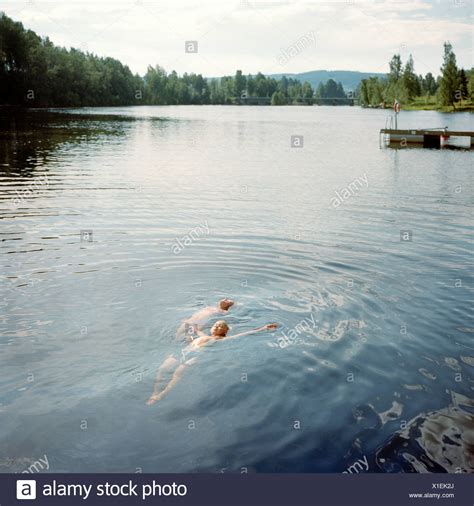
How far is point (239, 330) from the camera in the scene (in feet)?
43.8

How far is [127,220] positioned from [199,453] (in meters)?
18.2

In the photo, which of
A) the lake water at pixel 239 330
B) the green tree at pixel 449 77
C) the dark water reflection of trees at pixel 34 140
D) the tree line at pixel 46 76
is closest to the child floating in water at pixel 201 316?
the lake water at pixel 239 330

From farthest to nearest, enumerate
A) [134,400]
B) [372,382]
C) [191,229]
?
[191,229], [372,382], [134,400]

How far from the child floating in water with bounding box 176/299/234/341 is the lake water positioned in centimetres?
23

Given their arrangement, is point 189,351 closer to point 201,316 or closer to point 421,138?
point 201,316

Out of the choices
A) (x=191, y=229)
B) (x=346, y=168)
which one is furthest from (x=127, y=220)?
(x=346, y=168)

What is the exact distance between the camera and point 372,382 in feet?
35.9

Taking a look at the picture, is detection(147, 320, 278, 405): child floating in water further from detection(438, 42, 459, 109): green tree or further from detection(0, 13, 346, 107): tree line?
detection(438, 42, 459, 109): green tree

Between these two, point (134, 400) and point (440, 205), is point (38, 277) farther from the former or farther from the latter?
point (440, 205)

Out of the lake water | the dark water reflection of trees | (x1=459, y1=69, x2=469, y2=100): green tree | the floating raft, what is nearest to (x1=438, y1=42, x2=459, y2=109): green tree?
(x1=459, y1=69, x2=469, y2=100): green tree

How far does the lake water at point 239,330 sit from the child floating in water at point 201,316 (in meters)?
0.23

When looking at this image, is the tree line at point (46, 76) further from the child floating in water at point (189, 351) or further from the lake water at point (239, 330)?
the child floating in water at point (189, 351)

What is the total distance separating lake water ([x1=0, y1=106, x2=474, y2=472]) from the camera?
8.91 meters

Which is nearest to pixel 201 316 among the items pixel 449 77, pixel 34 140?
pixel 34 140
